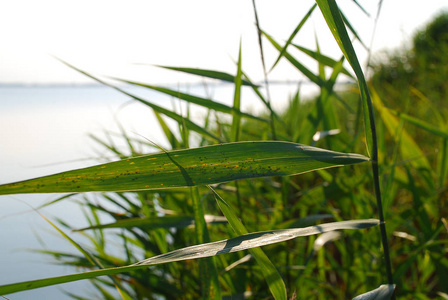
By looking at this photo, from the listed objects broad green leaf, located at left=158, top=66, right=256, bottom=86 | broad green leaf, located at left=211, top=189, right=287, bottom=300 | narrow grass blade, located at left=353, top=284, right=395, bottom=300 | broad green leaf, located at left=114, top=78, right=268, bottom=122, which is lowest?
narrow grass blade, located at left=353, top=284, right=395, bottom=300

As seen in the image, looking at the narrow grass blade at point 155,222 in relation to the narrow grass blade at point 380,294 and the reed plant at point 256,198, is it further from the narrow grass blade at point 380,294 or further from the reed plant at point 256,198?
the narrow grass blade at point 380,294

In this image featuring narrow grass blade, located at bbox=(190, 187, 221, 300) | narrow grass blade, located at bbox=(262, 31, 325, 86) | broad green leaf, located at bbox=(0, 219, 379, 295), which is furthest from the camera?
narrow grass blade, located at bbox=(262, 31, 325, 86)

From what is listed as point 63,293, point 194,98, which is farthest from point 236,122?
point 63,293

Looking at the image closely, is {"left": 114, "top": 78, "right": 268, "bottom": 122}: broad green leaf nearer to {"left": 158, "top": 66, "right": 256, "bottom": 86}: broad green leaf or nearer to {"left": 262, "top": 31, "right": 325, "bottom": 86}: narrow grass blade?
{"left": 158, "top": 66, "right": 256, "bottom": 86}: broad green leaf

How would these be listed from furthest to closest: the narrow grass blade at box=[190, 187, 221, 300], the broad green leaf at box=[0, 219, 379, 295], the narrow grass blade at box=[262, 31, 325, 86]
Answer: the narrow grass blade at box=[262, 31, 325, 86] < the narrow grass blade at box=[190, 187, 221, 300] < the broad green leaf at box=[0, 219, 379, 295]

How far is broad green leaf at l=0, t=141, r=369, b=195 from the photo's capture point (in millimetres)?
299

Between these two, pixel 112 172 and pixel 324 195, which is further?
pixel 324 195

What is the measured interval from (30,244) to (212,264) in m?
0.79

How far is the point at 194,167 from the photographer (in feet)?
1.08

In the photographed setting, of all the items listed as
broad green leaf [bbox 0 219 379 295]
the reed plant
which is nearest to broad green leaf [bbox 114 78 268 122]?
the reed plant

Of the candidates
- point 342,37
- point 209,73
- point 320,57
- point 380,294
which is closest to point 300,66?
point 320,57

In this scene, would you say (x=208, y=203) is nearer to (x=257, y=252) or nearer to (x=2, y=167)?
(x=257, y=252)

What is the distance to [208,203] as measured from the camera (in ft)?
3.07

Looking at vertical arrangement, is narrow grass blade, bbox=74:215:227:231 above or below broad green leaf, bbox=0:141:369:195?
below
